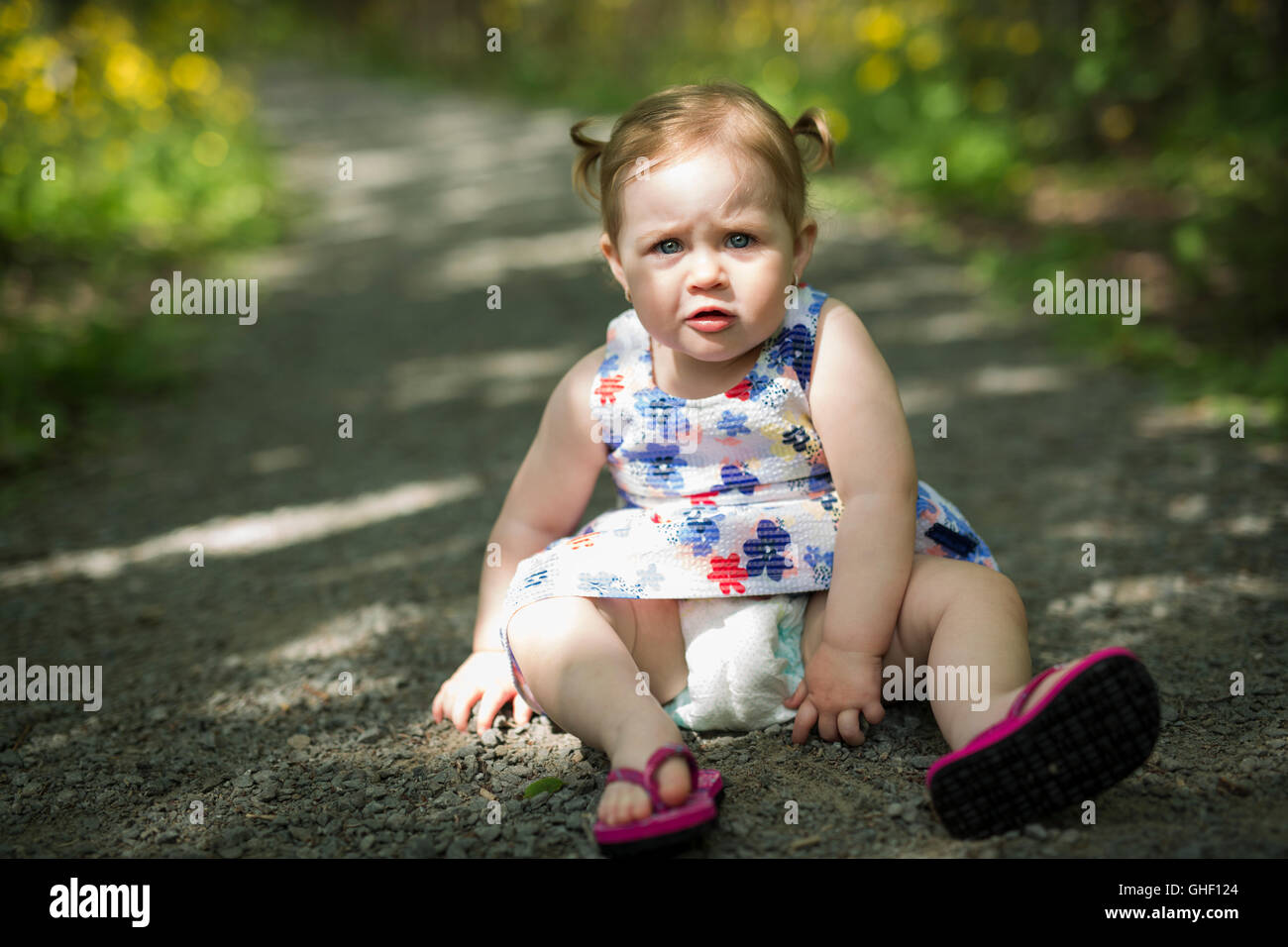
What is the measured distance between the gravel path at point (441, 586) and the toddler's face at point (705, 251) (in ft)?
2.38

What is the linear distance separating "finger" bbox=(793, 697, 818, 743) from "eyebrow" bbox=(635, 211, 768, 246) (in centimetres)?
80

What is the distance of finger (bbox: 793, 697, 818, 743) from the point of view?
1800mm

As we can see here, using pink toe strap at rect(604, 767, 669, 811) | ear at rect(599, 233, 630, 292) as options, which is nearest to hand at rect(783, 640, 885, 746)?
pink toe strap at rect(604, 767, 669, 811)

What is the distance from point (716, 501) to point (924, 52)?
717cm

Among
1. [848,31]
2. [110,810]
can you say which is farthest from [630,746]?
[848,31]

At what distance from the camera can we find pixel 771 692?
6.17 ft

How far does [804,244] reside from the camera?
1886 mm

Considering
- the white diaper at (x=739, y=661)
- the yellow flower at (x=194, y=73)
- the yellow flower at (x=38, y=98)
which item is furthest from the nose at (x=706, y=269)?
the yellow flower at (x=194, y=73)

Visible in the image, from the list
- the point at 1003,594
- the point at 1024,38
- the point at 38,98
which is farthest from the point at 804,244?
the point at 1024,38

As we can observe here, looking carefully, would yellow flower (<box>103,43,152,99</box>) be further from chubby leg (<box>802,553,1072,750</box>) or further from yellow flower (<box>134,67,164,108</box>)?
chubby leg (<box>802,553,1072,750</box>)

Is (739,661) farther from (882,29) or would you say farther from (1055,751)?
(882,29)

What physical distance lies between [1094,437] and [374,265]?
4.60m
